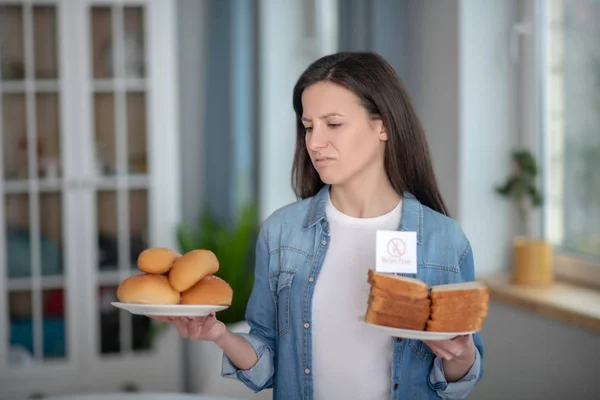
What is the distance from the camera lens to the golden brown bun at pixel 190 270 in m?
1.37

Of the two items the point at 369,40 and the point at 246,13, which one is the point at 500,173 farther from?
the point at 246,13

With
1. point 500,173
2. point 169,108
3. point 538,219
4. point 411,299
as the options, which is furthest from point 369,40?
point 411,299

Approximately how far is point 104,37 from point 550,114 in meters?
2.27

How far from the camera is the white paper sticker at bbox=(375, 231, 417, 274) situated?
135 centimetres

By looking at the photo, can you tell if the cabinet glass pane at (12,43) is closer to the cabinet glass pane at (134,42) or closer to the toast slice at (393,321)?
the cabinet glass pane at (134,42)

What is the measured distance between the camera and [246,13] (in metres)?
4.13

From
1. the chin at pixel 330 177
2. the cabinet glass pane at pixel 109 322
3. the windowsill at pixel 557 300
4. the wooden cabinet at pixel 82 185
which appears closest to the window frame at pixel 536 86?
the windowsill at pixel 557 300

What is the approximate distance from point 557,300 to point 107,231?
2.38 meters

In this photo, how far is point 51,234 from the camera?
3.76 metres

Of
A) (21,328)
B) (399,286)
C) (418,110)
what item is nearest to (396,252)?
(399,286)

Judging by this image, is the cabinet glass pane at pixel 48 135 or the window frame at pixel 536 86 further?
the cabinet glass pane at pixel 48 135

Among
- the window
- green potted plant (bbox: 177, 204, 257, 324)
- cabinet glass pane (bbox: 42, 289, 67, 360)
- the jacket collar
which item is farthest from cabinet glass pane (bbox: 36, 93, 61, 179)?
the jacket collar

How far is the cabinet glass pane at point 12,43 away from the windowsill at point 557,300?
2.55m

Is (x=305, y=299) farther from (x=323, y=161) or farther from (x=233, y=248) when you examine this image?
(x=233, y=248)
